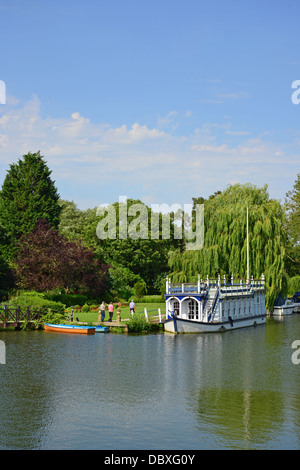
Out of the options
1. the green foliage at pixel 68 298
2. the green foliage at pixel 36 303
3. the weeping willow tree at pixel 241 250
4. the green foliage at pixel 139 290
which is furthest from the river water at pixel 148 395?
the green foliage at pixel 139 290

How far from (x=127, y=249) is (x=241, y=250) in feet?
97.7

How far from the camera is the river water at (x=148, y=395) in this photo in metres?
17.8

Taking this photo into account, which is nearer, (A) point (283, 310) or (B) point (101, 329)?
(B) point (101, 329)

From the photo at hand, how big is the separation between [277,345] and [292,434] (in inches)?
776

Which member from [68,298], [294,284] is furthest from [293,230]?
[68,298]

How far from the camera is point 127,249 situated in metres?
83.4

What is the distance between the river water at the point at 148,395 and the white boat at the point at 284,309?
2552cm

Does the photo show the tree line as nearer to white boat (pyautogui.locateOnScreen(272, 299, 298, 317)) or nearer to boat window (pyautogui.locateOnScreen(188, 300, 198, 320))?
white boat (pyautogui.locateOnScreen(272, 299, 298, 317))

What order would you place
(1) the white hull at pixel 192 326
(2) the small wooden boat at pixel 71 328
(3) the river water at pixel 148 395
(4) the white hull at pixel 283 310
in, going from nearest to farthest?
(3) the river water at pixel 148 395 → (2) the small wooden boat at pixel 71 328 → (1) the white hull at pixel 192 326 → (4) the white hull at pixel 283 310

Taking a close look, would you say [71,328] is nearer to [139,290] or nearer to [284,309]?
[139,290]

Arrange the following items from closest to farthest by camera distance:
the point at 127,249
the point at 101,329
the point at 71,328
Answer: the point at 71,328 < the point at 101,329 < the point at 127,249

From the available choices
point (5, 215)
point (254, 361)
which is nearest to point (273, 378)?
point (254, 361)

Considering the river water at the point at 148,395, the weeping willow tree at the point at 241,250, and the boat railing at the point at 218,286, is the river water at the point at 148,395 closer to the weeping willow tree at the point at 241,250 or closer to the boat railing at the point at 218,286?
the boat railing at the point at 218,286

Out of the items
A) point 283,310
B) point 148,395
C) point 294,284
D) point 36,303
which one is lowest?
point 148,395
